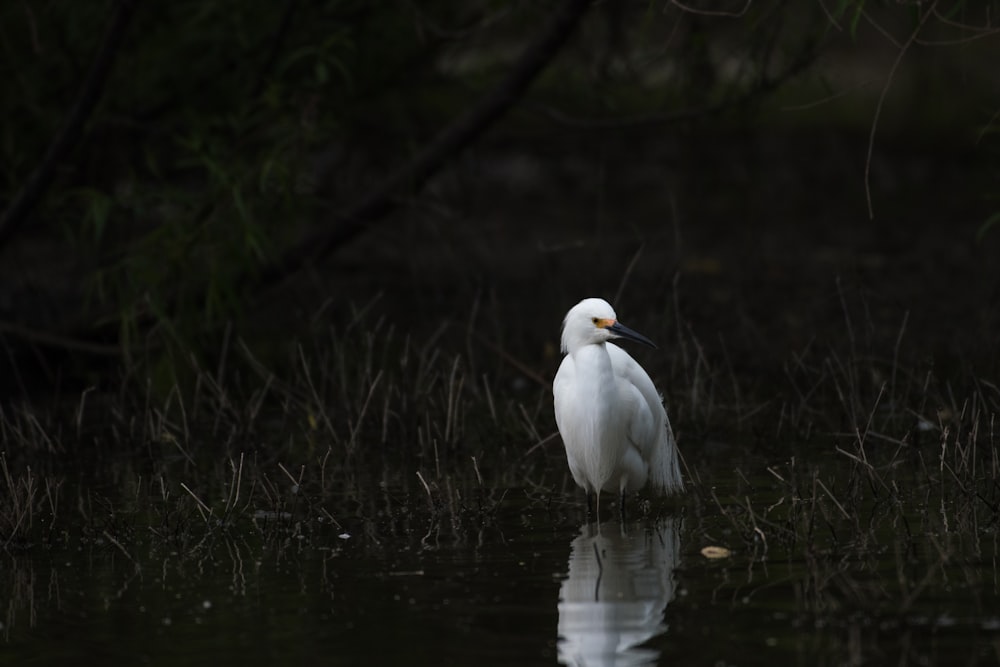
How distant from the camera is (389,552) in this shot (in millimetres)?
5289

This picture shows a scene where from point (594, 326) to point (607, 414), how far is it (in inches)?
13.6

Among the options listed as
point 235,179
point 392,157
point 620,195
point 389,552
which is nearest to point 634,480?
point 389,552

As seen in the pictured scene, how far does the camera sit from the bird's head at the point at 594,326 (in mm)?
5992

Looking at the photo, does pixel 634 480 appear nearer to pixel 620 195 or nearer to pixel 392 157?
pixel 392 157

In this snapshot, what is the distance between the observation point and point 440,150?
8.71m

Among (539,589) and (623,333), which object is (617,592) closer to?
(539,589)

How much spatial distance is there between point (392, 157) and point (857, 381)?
4799mm

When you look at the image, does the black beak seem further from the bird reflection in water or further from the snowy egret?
the bird reflection in water

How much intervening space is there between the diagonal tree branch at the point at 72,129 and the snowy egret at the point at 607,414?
2736 mm

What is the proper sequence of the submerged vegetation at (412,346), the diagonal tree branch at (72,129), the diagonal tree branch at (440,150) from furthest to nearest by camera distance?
1. the diagonal tree branch at (440,150)
2. the diagonal tree branch at (72,129)
3. the submerged vegetation at (412,346)

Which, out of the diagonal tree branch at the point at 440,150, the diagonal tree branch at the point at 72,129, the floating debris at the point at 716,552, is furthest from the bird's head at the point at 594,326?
the diagonal tree branch at the point at 72,129

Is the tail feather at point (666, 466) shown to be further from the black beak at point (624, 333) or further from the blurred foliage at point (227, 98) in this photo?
the blurred foliage at point (227, 98)

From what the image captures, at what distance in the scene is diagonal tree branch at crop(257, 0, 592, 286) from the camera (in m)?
8.09

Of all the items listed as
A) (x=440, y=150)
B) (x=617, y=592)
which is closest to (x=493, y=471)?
(x=617, y=592)
